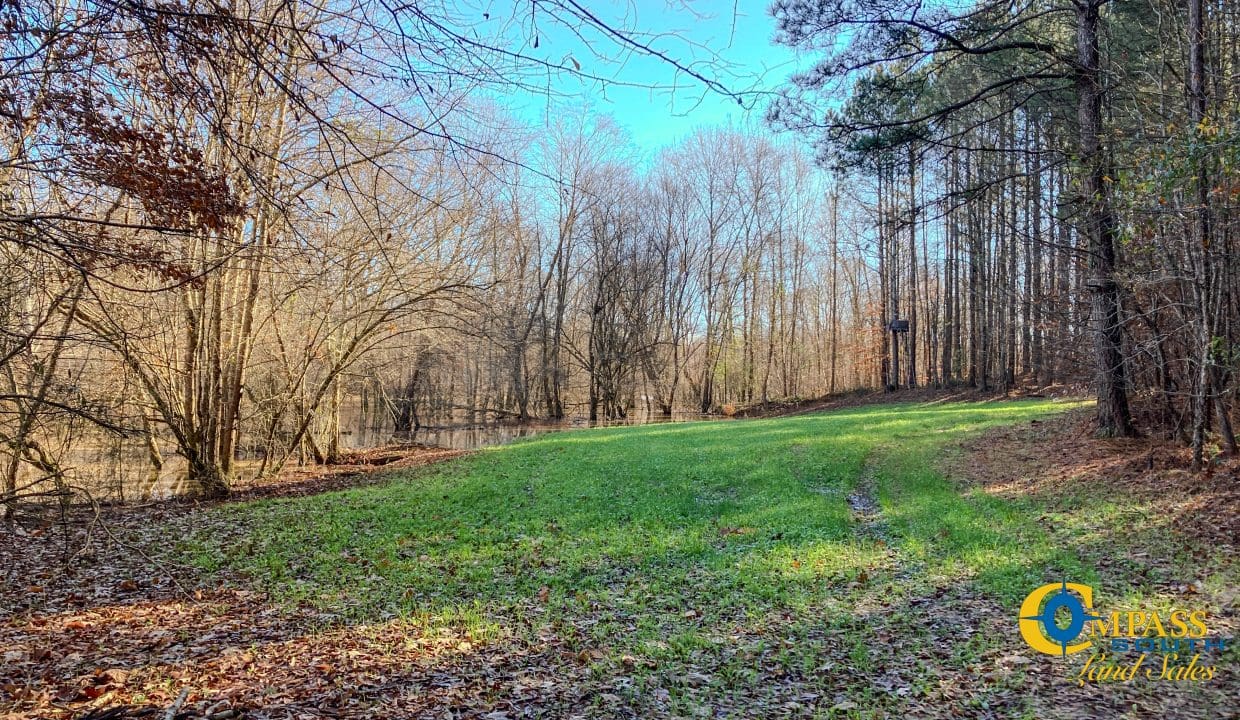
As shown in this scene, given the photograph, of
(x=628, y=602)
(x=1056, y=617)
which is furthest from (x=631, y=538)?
(x=1056, y=617)

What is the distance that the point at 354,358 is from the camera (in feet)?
48.4

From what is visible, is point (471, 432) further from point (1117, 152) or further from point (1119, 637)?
point (1119, 637)

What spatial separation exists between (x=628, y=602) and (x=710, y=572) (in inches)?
41.1

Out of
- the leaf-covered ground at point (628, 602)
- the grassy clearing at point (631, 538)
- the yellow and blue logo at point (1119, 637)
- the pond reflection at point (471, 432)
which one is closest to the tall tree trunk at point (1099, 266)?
the leaf-covered ground at point (628, 602)

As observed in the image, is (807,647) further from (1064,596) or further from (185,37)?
(185,37)

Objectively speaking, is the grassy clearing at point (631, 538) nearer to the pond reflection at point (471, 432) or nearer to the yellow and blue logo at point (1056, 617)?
the yellow and blue logo at point (1056, 617)

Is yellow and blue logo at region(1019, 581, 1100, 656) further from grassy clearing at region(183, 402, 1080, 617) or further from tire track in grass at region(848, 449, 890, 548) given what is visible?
tire track in grass at region(848, 449, 890, 548)

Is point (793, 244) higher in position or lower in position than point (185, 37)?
higher

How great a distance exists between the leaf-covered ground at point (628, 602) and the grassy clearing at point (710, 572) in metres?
0.03

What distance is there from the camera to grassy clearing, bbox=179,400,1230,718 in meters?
3.90

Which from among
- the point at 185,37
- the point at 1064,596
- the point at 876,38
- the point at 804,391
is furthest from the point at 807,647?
the point at 804,391

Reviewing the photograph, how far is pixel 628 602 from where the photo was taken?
5.23 m

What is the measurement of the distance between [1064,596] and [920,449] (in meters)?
7.65

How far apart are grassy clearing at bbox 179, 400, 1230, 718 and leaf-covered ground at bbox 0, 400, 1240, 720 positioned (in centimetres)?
3
